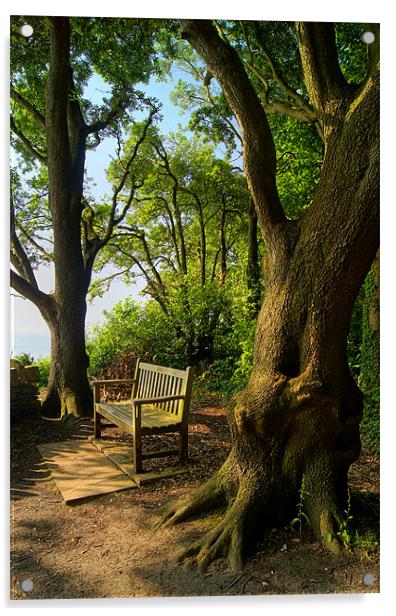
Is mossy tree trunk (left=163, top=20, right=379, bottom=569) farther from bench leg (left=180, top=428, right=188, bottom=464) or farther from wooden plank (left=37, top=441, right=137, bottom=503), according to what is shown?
bench leg (left=180, top=428, right=188, bottom=464)

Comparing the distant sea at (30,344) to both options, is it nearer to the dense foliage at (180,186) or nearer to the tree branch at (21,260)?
the dense foliage at (180,186)

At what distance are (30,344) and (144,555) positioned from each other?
1.50 m

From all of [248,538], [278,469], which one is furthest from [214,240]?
[248,538]

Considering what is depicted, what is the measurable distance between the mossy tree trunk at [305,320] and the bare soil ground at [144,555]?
10 cm

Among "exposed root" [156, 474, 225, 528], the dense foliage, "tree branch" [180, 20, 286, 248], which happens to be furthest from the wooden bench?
"tree branch" [180, 20, 286, 248]

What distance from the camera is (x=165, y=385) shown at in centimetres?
378

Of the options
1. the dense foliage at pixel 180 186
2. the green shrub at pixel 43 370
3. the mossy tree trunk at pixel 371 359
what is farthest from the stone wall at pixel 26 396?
the mossy tree trunk at pixel 371 359

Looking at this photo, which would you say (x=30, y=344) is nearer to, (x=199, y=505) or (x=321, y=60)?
(x=199, y=505)

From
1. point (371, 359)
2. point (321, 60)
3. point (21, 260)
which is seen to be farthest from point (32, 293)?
point (371, 359)

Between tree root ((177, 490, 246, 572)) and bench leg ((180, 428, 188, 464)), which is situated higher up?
bench leg ((180, 428, 188, 464))

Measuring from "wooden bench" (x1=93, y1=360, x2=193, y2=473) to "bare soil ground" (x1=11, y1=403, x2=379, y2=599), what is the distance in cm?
62

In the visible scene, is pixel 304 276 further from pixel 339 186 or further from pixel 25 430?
pixel 25 430

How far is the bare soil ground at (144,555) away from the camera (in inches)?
85.5

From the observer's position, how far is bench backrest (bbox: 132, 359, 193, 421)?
3.50 metres
